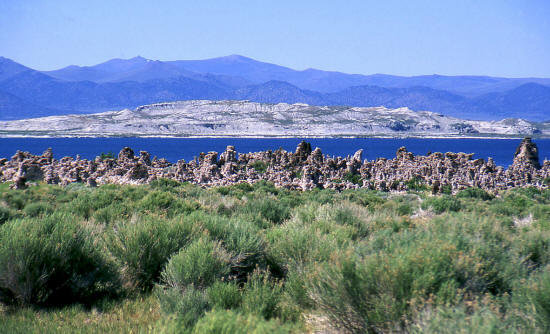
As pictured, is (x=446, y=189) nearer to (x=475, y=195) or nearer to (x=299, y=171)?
(x=475, y=195)

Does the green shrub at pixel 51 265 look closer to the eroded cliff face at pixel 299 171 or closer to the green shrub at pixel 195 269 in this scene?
the green shrub at pixel 195 269

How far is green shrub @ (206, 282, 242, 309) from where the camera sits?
19.1ft

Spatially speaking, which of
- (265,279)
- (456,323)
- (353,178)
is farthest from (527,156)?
(456,323)

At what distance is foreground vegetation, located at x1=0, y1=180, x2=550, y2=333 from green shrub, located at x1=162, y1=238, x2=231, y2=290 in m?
0.02

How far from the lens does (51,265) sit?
670 centimetres

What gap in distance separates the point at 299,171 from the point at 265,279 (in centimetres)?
3290

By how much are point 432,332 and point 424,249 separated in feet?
4.94

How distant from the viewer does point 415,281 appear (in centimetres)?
489

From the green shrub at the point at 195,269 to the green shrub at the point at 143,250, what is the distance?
844 mm

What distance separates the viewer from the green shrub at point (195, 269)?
6.40 metres

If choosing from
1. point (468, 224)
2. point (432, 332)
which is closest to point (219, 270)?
point (432, 332)

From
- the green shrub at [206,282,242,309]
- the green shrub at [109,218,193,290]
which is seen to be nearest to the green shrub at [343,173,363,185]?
the green shrub at [109,218,193,290]

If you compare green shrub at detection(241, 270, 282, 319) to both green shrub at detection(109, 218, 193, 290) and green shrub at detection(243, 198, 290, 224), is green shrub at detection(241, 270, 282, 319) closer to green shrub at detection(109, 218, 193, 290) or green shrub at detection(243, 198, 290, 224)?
green shrub at detection(109, 218, 193, 290)

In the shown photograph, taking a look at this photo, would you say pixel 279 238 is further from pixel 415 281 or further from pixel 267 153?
pixel 267 153
